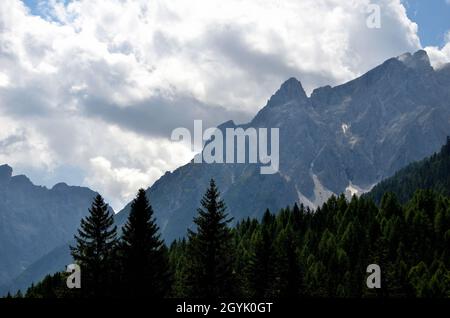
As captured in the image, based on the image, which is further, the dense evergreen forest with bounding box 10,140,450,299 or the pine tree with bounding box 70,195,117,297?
the pine tree with bounding box 70,195,117,297

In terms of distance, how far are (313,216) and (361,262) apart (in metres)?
50.0

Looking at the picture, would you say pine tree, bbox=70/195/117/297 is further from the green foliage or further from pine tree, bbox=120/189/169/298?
pine tree, bbox=120/189/169/298

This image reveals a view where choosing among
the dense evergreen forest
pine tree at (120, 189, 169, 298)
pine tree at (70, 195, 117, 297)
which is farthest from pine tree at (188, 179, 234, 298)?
pine tree at (70, 195, 117, 297)

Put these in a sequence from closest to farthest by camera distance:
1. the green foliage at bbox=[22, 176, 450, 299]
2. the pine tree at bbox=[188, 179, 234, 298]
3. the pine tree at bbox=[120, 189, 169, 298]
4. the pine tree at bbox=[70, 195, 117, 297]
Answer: the pine tree at bbox=[120, 189, 169, 298]
the green foliage at bbox=[22, 176, 450, 299]
the pine tree at bbox=[70, 195, 117, 297]
the pine tree at bbox=[188, 179, 234, 298]

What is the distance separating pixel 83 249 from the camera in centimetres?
5788

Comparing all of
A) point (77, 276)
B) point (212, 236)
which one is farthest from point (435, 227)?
point (77, 276)

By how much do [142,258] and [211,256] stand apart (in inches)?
257

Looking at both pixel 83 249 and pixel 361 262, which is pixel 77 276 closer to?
pixel 83 249

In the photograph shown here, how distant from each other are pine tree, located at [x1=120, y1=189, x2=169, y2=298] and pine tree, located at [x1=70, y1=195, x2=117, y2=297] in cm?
202

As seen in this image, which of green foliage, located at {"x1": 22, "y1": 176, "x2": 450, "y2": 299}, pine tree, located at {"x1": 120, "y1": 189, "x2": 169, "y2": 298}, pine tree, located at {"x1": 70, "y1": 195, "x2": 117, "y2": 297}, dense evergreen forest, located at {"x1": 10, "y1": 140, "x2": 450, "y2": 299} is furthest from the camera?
pine tree, located at {"x1": 70, "y1": 195, "x2": 117, "y2": 297}

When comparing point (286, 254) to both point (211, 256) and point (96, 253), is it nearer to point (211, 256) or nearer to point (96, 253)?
point (211, 256)

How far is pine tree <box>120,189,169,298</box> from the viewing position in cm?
5478

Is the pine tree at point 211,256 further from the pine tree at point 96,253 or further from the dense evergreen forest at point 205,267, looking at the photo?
the pine tree at point 96,253

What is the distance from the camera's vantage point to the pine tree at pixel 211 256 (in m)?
58.6
